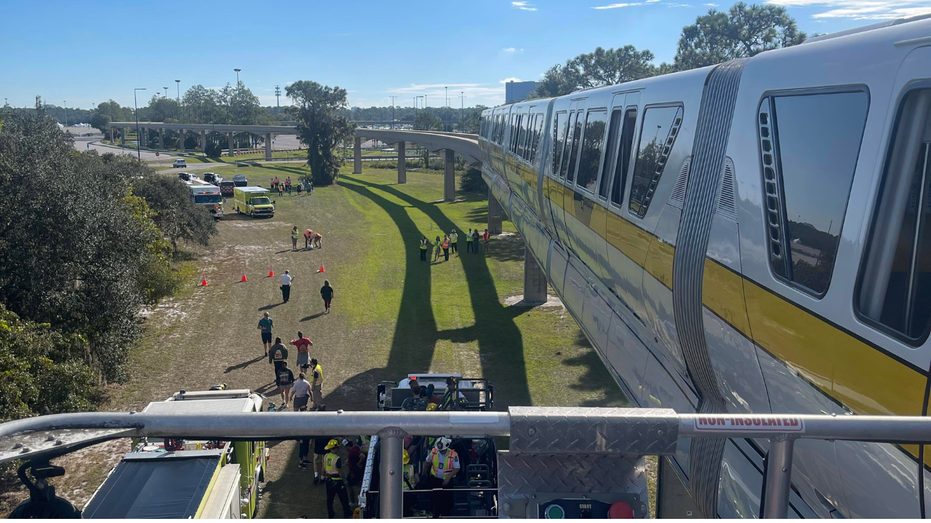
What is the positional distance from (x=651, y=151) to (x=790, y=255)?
3.06 m

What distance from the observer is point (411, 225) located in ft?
145

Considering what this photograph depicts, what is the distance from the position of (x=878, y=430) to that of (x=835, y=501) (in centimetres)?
193

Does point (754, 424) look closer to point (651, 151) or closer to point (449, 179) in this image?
point (651, 151)

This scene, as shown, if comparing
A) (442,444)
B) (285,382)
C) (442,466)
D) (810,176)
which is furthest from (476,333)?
(810,176)

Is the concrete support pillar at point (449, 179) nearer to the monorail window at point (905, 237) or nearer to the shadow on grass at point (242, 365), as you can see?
the shadow on grass at point (242, 365)

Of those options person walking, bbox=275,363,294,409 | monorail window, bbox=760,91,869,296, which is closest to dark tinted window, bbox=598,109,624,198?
monorail window, bbox=760,91,869,296

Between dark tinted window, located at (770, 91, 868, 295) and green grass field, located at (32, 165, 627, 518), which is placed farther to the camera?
green grass field, located at (32, 165, 627, 518)

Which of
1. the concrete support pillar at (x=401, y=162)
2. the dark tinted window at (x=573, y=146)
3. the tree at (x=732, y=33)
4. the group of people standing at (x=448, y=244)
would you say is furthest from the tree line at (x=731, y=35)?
the dark tinted window at (x=573, y=146)

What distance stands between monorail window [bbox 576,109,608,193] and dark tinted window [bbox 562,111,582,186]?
0.43m

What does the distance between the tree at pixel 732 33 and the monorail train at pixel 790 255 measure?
85.0m

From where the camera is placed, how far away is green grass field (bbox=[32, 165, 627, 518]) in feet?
55.8

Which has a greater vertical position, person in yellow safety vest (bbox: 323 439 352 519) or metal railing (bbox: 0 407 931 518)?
metal railing (bbox: 0 407 931 518)

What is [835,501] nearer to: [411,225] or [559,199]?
[559,199]

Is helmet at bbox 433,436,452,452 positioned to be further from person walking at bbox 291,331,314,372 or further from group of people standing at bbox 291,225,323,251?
group of people standing at bbox 291,225,323,251
